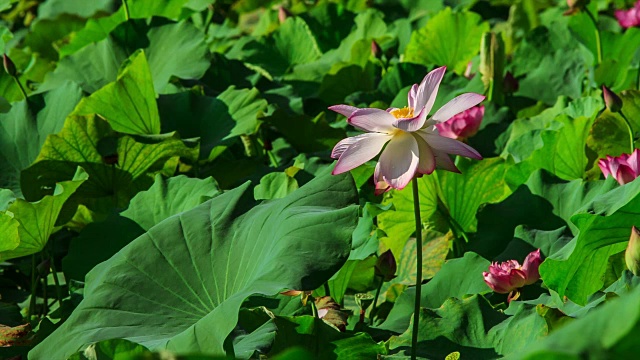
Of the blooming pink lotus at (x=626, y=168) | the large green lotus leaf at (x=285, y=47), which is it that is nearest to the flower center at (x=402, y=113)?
the blooming pink lotus at (x=626, y=168)

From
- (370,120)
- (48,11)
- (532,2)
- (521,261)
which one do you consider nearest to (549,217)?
(521,261)

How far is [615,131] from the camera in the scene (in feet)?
5.75

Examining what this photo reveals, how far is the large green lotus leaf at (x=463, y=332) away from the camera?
112 centimetres

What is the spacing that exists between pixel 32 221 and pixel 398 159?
2.31ft

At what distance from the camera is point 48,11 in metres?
3.22

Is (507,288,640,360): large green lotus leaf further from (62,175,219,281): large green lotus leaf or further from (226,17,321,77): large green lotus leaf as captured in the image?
(226,17,321,77): large green lotus leaf

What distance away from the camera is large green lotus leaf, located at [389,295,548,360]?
112 cm

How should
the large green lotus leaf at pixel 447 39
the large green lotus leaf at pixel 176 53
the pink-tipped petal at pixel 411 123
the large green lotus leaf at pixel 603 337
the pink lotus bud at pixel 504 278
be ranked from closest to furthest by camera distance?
1. the large green lotus leaf at pixel 603 337
2. the pink-tipped petal at pixel 411 123
3. the pink lotus bud at pixel 504 278
4. the large green lotus leaf at pixel 176 53
5. the large green lotus leaf at pixel 447 39

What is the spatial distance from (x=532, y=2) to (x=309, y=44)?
78 cm

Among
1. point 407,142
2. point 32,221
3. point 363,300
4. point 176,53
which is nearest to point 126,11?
point 176,53

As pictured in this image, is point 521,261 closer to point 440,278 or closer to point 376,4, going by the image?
point 440,278

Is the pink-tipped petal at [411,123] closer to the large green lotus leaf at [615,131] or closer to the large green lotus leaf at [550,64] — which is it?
the large green lotus leaf at [615,131]

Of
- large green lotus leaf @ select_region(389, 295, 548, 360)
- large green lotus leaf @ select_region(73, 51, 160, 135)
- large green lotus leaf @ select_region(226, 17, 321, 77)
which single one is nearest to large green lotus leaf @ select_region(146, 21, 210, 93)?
large green lotus leaf @ select_region(73, 51, 160, 135)

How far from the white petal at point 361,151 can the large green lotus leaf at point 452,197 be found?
0.59 m
